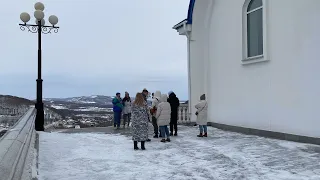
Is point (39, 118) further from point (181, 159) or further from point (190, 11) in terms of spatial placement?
point (181, 159)

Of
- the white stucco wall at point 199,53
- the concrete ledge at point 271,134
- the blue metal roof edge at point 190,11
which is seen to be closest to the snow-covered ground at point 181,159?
the concrete ledge at point 271,134

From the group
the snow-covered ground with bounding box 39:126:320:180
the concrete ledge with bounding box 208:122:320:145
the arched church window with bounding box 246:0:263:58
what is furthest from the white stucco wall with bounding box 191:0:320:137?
the snow-covered ground with bounding box 39:126:320:180

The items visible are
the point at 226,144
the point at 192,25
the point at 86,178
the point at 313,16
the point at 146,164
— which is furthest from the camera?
the point at 192,25

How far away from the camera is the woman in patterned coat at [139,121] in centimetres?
924

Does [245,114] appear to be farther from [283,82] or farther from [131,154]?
[131,154]

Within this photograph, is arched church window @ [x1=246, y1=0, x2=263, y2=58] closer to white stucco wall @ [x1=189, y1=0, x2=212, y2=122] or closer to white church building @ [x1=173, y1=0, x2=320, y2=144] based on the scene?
white church building @ [x1=173, y1=0, x2=320, y2=144]

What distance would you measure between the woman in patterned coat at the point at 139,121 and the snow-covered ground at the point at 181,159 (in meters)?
0.37

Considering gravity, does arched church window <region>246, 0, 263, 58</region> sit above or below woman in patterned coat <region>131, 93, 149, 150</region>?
above

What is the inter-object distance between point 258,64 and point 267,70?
0.52m

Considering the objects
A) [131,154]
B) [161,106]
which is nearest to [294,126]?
[161,106]

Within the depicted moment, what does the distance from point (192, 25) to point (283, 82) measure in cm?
586

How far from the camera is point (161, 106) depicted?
10.5 m

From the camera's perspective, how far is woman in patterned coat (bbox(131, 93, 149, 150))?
30.3ft

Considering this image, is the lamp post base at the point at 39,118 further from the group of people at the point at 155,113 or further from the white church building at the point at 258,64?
the white church building at the point at 258,64
